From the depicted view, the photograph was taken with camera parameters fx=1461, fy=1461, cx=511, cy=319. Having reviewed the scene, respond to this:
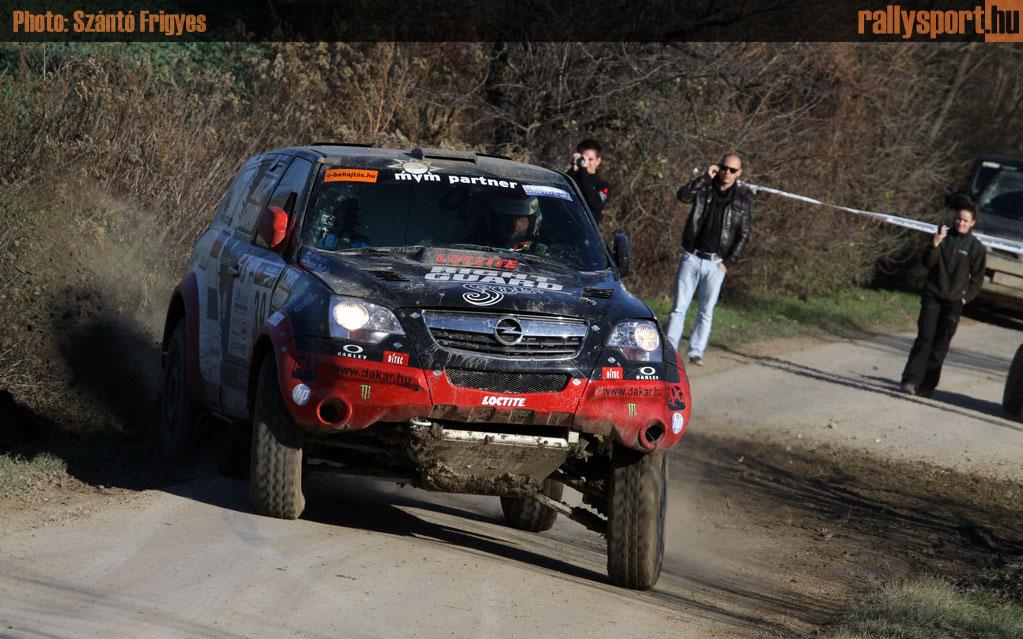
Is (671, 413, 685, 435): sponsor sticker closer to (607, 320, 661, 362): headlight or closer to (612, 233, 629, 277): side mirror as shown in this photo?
(607, 320, 661, 362): headlight

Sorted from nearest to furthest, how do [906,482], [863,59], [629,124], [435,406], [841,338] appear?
[435,406], [906,482], [629,124], [841,338], [863,59]

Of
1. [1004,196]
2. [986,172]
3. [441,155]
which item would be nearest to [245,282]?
[441,155]

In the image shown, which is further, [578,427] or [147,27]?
[147,27]

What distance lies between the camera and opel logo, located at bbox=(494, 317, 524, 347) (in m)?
6.68

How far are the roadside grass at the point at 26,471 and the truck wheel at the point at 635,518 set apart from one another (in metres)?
3.09

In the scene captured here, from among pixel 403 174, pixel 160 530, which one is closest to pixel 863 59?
pixel 403 174

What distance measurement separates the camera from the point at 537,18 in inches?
707

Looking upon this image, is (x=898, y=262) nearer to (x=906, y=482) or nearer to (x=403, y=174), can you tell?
(x=906, y=482)

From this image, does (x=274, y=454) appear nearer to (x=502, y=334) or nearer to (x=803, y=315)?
(x=502, y=334)

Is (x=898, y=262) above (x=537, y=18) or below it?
below

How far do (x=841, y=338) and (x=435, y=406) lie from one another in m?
14.8

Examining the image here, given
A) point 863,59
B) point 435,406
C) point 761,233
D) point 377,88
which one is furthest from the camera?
point 863,59

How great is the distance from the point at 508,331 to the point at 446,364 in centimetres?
34

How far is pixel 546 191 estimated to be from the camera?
8.23 m
